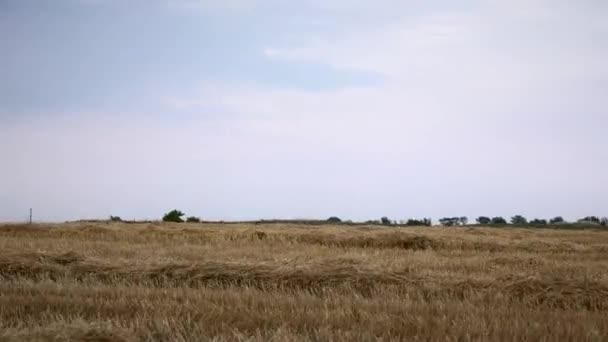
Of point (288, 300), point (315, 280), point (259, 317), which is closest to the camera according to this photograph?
point (259, 317)

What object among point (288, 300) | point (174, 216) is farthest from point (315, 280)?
point (174, 216)

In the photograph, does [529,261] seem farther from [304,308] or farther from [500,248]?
[304,308]

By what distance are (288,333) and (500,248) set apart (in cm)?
1566

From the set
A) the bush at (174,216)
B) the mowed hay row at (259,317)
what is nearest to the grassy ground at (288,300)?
the mowed hay row at (259,317)

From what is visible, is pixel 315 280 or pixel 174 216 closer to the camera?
pixel 315 280

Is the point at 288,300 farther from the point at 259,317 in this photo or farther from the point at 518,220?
the point at 518,220

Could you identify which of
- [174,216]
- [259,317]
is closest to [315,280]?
[259,317]

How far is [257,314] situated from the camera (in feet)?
19.8

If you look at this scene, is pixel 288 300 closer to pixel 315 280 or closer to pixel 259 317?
pixel 259 317

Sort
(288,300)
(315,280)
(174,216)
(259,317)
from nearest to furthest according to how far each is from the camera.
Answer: (259,317) < (288,300) < (315,280) < (174,216)

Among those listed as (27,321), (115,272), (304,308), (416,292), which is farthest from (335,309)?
(115,272)

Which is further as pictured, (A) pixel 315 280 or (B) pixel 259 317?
(A) pixel 315 280

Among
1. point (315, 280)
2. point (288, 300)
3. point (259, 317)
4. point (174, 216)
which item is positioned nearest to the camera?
point (259, 317)

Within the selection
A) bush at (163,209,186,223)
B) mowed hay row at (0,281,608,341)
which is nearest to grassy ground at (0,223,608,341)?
mowed hay row at (0,281,608,341)
